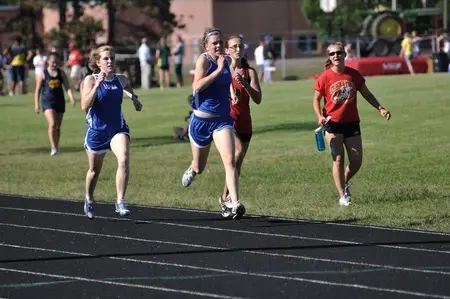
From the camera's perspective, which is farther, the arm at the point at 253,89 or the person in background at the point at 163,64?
the person in background at the point at 163,64

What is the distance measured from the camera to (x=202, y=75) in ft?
38.9

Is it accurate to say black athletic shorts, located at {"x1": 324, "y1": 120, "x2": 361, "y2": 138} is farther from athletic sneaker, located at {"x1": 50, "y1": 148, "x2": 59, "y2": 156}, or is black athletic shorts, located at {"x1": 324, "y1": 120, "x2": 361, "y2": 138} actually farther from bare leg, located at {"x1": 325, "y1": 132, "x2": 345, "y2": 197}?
athletic sneaker, located at {"x1": 50, "y1": 148, "x2": 59, "y2": 156}

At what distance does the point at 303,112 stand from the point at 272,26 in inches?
1865

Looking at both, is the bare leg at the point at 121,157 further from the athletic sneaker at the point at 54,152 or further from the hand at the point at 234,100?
the athletic sneaker at the point at 54,152

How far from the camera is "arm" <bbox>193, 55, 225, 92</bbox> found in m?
11.7

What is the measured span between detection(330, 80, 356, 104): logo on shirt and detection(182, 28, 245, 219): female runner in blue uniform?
1.32 meters

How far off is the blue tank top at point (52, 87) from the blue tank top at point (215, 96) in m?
8.79

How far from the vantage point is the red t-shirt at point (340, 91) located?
12.8 meters

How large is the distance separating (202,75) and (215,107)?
1.28ft

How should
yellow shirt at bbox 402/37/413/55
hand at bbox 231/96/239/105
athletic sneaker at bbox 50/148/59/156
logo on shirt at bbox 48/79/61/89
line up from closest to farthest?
hand at bbox 231/96/239/105 → logo on shirt at bbox 48/79/61/89 → athletic sneaker at bbox 50/148/59/156 → yellow shirt at bbox 402/37/413/55

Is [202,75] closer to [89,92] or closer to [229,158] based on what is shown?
[229,158]

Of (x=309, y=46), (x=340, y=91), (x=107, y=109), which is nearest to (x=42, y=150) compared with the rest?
(x=107, y=109)

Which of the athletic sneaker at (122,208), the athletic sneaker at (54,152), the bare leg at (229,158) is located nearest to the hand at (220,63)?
the bare leg at (229,158)

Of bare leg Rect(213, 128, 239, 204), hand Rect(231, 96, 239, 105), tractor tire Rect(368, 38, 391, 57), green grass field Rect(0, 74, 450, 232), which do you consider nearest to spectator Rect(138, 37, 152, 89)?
green grass field Rect(0, 74, 450, 232)
